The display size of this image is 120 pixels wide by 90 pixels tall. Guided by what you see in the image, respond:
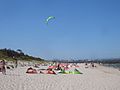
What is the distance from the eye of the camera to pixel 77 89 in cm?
1317

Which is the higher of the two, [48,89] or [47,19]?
[47,19]

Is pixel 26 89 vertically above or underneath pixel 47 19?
underneath

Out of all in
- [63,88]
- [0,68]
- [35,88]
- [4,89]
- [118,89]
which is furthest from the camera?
[0,68]

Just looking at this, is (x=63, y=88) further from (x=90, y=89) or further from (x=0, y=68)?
(x=0, y=68)

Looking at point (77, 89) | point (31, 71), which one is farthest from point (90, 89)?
point (31, 71)

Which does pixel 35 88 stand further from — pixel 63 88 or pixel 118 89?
pixel 118 89

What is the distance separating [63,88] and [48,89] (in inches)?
40.2

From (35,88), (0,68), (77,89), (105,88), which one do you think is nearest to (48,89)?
(35,88)

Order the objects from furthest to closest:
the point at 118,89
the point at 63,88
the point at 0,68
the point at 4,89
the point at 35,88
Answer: the point at 0,68 < the point at 118,89 < the point at 63,88 < the point at 35,88 < the point at 4,89

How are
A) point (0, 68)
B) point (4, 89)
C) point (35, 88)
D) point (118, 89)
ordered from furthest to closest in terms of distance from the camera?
point (0, 68) → point (118, 89) → point (35, 88) → point (4, 89)

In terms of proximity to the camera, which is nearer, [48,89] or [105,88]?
[48,89]

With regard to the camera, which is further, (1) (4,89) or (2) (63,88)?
(2) (63,88)

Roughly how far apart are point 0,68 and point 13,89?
39.9ft

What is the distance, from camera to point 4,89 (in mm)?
11414
